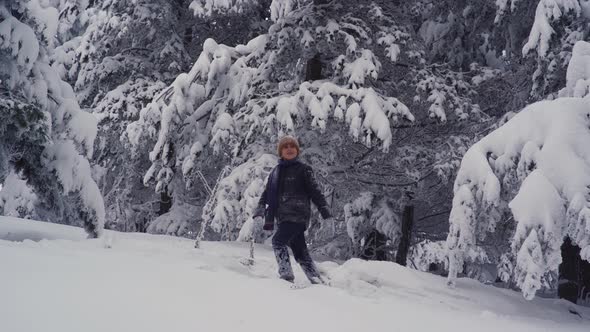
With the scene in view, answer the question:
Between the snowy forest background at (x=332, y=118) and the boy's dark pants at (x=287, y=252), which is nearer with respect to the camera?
the snowy forest background at (x=332, y=118)

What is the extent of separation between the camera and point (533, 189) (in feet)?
13.9

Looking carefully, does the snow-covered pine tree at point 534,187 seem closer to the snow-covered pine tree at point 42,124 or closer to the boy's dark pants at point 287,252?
the boy's dark pants at point 287,252

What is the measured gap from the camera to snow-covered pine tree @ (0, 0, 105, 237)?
4926 mm

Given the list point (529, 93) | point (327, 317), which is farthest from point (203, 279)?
point (529, 93)

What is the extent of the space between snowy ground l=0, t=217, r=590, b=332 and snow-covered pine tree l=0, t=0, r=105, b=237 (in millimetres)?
517

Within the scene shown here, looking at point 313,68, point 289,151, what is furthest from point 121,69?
point 289,151

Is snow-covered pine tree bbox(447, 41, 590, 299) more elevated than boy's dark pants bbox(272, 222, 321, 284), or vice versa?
snow-covered pine tree bbox(447, 41, 590, 299)

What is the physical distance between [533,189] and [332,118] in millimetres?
3828

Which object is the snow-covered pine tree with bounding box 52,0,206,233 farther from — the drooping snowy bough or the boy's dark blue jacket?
the drooping snowy bough

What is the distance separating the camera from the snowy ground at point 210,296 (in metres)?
2.88

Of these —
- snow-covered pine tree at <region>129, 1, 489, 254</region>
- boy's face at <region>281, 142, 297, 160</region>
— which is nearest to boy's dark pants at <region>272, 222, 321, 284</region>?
→ boy's face at <region>281, 142, 297, 160</region>

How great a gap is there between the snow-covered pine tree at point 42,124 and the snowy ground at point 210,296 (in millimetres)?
517

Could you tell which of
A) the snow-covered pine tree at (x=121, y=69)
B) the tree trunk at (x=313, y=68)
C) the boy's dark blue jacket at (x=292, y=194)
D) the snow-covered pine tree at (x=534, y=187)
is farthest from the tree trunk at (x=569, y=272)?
the snow-covered pine tree at (x=121, y=69)

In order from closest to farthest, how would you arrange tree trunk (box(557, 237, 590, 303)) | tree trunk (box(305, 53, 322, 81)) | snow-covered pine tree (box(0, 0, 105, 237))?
snow-covered pine tree (box(0, 0, 105, 237))
tree trunk (box(557, 237, 590, 303))
tree trunk (box(305, 53, 322, 81))
